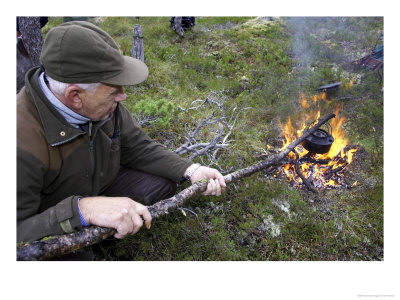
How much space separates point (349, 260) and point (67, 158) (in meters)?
2.99

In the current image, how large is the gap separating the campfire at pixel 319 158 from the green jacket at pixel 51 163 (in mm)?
2675

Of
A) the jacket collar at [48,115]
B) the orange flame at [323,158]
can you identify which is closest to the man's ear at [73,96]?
the jacket collar at [48,115]

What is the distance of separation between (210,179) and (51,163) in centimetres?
152

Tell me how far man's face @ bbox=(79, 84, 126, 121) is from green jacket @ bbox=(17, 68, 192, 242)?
12 centimetres

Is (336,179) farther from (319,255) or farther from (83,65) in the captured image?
(83,65)

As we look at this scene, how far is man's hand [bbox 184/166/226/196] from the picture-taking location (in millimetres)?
2922

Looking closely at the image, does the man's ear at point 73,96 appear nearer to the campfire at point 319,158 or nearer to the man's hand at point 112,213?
the man's hand at point 112,213

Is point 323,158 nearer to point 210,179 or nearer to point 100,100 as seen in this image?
point 210,179

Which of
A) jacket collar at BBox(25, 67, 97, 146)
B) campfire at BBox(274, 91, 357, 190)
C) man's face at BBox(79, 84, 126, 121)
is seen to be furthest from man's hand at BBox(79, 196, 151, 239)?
campfire at BBox(274, 91, 357, 190)

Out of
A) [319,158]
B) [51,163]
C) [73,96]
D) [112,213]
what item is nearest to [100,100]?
[73,96]

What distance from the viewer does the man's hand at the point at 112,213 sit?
84.6 inches

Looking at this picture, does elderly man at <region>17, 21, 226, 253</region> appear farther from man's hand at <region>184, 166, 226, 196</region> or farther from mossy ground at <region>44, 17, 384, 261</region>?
mossy ground at <region>44, 17, 384, 261</region>

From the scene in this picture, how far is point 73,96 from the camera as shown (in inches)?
84.9
